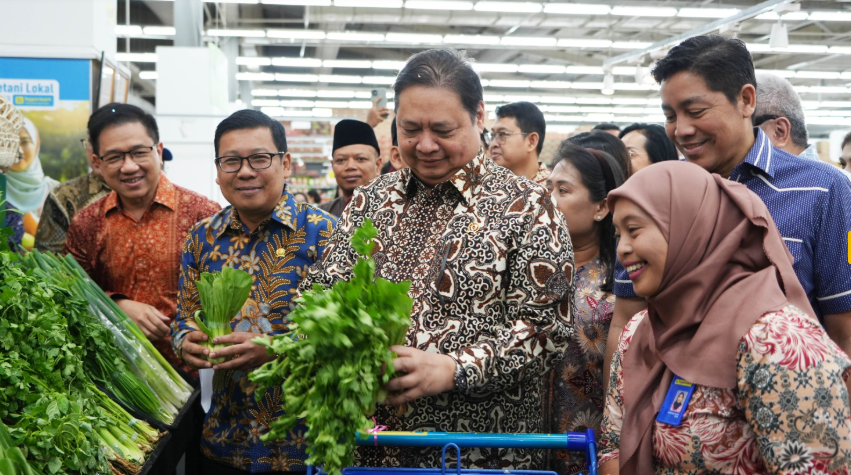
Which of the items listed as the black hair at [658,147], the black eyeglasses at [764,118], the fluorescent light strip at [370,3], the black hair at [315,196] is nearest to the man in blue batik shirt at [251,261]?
the black eyeglasses at [764,118]

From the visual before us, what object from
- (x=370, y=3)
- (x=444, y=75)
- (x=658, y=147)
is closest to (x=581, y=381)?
(x=444, y=75)

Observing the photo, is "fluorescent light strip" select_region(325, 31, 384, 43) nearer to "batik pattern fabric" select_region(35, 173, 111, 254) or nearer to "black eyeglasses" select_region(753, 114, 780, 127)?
"batik pattern fabric" select_region(35, 173, 111, 254)

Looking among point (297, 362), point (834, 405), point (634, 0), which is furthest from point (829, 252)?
point (634, 0)

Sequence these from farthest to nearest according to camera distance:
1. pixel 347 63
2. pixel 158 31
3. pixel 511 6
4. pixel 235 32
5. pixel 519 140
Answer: pixel 347 63 → pixel 158 31 → pixel 235 32 → pixel 511 6 → pixel 519 140

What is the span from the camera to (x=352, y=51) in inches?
621

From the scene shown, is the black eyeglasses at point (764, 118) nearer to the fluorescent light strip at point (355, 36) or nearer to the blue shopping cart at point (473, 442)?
the blue shopping cart at point (473, 442)

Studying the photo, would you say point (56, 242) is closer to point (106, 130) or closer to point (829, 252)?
point (106, 130)

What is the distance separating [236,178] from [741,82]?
5.20 feet

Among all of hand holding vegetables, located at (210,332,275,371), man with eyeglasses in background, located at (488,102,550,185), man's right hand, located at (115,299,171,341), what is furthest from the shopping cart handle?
man with eyeglasses in background, located at (488,102,550,185)

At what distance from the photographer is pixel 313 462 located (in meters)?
Answer: 1.42

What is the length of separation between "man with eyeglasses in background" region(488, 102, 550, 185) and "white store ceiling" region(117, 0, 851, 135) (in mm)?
5511

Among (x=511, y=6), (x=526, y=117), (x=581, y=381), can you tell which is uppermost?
(x=511, y=6)

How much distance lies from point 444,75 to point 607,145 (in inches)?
52.3

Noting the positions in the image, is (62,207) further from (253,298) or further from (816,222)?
(816,222)
